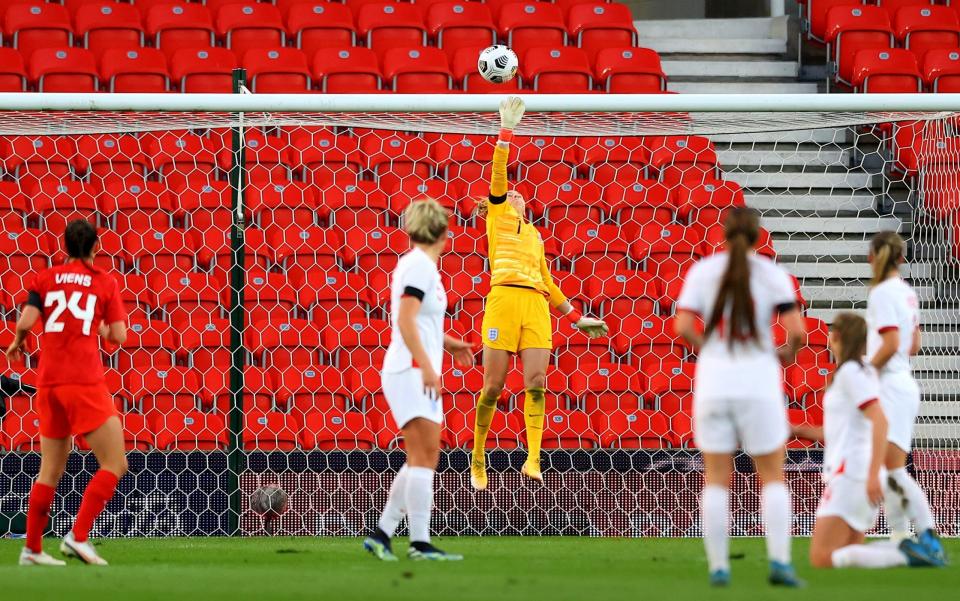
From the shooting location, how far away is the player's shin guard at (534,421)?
820 cm

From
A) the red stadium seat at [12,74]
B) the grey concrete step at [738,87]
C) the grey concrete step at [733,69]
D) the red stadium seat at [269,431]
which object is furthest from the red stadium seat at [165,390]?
the grey concrete step at [733,69]

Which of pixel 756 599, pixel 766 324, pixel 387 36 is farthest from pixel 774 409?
pixel 387 36

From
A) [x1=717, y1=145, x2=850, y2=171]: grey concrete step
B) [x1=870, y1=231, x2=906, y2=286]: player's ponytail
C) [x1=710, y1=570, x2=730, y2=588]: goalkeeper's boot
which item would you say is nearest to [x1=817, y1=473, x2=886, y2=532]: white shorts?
[x1=870, y1=231, x2=906, y2=286]: player's ponytail

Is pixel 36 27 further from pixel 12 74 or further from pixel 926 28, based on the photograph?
pixel 926 28

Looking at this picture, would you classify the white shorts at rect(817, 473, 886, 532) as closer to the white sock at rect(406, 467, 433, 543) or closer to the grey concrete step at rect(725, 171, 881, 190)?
the white sock at rect(406, 467, 433, 543)

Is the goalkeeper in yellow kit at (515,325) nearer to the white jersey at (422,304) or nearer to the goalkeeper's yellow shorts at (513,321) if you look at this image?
the goalkeeper's yellow shorts at (513,321)

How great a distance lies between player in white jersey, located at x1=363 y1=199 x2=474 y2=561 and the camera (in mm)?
5867

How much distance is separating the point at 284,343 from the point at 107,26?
204 inches

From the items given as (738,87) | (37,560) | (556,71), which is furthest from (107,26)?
(37,560)

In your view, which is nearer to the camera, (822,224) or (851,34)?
(822,224)

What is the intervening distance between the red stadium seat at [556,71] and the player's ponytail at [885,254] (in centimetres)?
680

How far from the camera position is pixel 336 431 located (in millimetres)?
9555

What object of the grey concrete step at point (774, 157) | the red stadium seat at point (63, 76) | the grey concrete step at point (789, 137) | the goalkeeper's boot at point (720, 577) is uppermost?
the red stadium seat at point (63, 76)

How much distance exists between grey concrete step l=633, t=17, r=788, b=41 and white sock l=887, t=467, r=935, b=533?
9.56 metres
